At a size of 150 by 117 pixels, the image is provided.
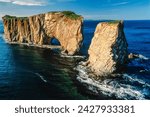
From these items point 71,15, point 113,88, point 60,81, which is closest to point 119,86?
point 113,88

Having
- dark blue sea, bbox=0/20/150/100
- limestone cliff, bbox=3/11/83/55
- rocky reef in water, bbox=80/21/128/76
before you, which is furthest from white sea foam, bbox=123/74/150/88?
limestone cliff, bbox=3/11/83/55

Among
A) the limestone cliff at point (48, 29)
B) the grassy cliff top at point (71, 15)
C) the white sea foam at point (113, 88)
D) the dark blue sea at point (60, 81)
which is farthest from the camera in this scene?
the grassy cliff top at point (71, 15)

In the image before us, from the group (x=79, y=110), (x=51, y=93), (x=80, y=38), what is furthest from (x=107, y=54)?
(x=79, y=110)

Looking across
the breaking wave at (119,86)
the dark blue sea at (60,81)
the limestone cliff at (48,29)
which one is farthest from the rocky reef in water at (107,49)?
the limestone cliff at (48,29)

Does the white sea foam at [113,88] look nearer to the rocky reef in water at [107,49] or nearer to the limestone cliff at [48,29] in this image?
the rocky reef in water at [107,49]

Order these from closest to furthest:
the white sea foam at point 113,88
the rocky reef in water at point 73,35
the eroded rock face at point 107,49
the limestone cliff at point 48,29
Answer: the white sea foam at point 113,88, the eroded rock face at point 107,49, the rocky reef in water at point 73,35, the limestone cliff at point 48,29

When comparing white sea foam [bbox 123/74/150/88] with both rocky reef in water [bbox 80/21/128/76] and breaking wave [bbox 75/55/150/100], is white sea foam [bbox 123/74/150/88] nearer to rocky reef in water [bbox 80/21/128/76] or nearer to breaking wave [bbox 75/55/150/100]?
breaking wave [bbox 75/55/150/100]
